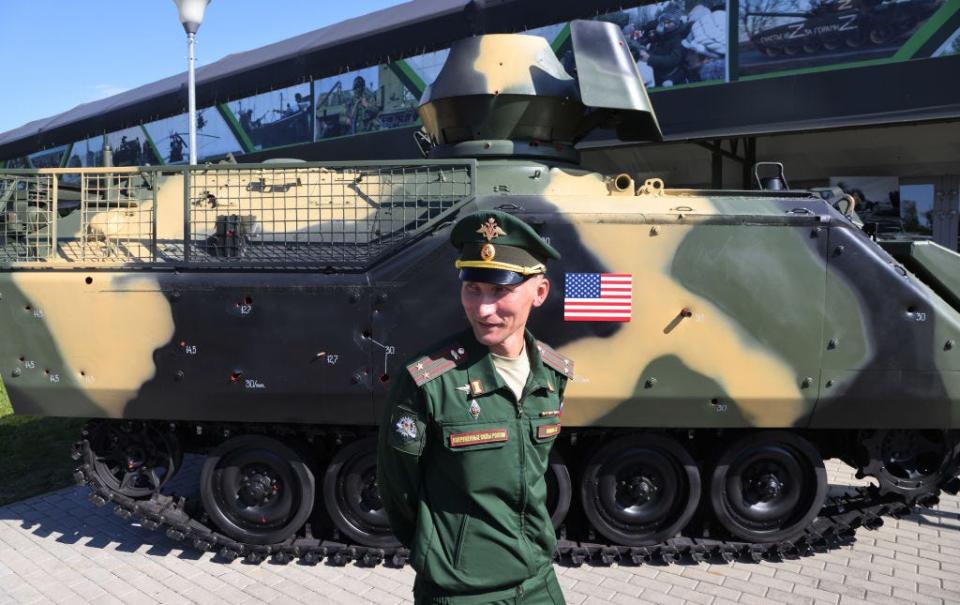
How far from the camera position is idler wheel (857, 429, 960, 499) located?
522cm

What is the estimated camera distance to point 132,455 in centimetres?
554

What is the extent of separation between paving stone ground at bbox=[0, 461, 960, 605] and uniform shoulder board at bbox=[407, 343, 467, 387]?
9.60 feet

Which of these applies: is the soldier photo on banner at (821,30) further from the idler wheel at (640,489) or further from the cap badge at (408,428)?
the cap badge at (408,428)

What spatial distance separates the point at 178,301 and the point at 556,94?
3.24 m

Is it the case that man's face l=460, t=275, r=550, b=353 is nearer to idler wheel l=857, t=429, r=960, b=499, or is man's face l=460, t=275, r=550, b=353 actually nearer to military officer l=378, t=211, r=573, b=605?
military officer l=378, t=211, r=573, b=605

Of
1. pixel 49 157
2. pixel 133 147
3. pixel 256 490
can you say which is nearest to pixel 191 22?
pixel 256 490

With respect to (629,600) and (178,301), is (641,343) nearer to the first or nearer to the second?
(629,600)

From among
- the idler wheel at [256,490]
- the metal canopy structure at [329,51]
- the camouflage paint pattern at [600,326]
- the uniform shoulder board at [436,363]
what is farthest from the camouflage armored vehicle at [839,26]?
the uniform shoulder board at [436,363]

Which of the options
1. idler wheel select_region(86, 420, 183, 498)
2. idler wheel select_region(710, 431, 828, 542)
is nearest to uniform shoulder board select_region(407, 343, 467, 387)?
idler wheel select_region(710, 431, 828, 542)

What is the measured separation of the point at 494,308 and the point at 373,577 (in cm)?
347

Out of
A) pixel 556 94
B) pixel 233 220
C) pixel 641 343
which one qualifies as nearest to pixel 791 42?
pixel 556 94

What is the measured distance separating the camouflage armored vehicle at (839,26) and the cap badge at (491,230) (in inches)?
458

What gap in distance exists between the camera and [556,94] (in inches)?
231

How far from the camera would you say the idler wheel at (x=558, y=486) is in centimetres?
515
